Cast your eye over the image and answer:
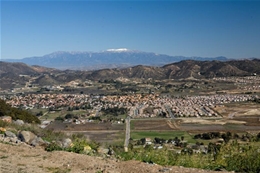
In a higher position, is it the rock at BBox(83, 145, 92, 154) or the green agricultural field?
the rock at BBox(83, 145, 92, 154)

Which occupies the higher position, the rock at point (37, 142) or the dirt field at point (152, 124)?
the rock at point (37, 142)

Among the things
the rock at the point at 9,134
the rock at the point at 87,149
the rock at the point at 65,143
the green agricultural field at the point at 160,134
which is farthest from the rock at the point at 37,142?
the green agricultural field at the point at 160,134

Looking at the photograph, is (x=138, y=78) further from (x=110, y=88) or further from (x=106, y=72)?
(x=110, y=88)

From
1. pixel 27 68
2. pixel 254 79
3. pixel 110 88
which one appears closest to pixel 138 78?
pixel 110 88

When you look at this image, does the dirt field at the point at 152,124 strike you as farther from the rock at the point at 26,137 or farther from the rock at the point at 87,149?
the rock at the point at 87,149

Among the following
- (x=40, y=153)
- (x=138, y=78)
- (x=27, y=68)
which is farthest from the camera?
(x=27, y=68)

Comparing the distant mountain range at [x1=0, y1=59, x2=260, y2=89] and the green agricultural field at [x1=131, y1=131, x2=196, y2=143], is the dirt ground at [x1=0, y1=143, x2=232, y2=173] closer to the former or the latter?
the green agricultural field at [x1=131, y1=131, x2=196, y2=143]

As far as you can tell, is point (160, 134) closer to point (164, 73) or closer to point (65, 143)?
point (65, 143)

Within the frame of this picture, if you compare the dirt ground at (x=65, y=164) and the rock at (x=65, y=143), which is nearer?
the dirt ground at (x=65, y=164)

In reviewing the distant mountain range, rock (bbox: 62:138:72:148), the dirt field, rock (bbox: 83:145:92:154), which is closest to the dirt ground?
rock (bbox: 83:145:92:154)
